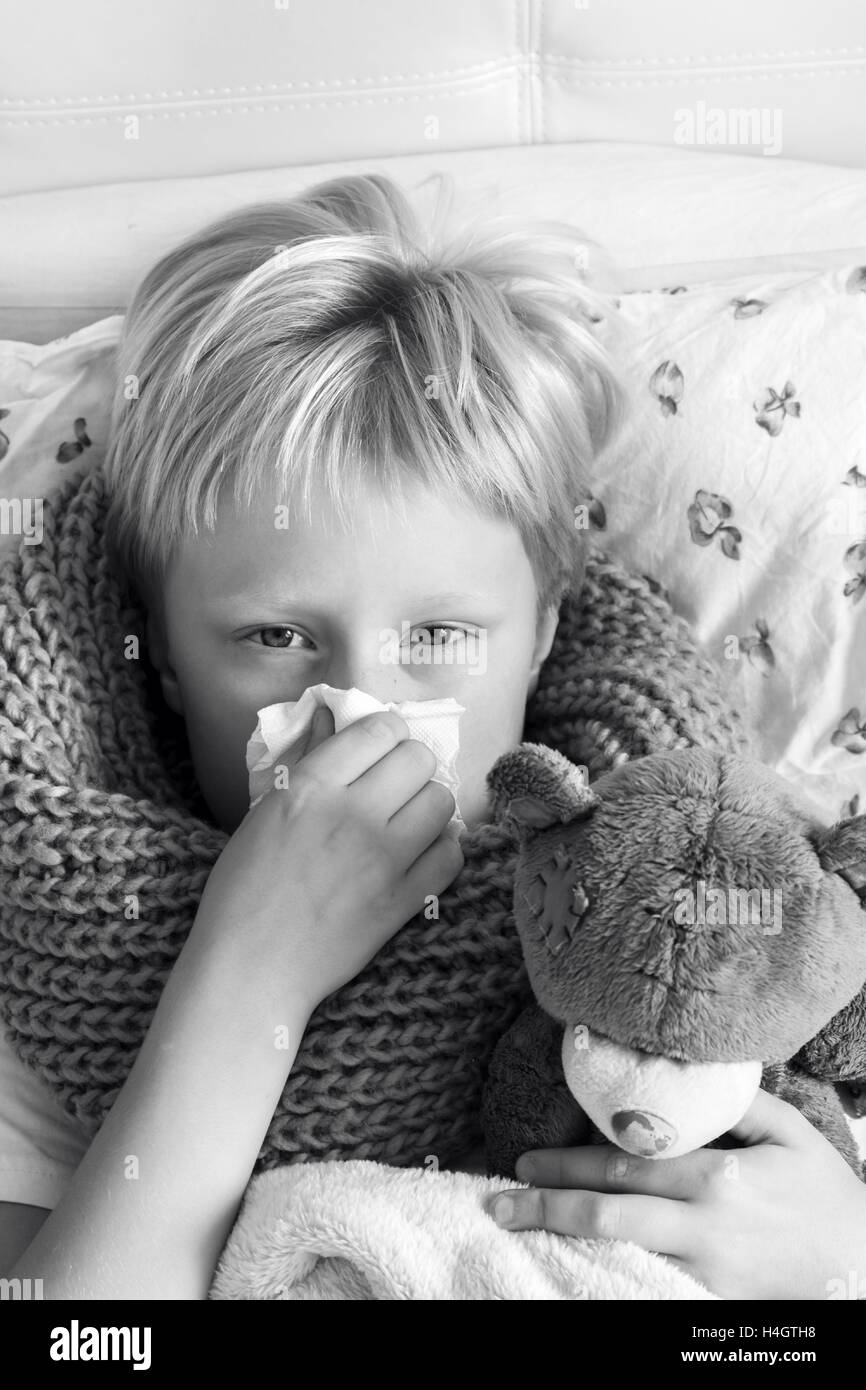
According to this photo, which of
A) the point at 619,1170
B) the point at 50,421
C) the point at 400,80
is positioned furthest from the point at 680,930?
the point at 400,80

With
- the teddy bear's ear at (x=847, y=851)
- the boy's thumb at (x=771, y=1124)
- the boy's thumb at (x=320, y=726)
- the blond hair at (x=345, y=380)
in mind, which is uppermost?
the blond hair at (x=345, y=380)

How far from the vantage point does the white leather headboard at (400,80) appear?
5.03 feet

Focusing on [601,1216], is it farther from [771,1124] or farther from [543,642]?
[543,642]

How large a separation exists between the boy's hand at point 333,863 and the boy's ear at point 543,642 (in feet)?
0.83

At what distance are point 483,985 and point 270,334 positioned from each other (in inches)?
21.9

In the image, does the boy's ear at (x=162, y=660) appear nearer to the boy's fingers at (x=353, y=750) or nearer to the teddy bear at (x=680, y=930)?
the boy's fingers at (x=353, y=750)

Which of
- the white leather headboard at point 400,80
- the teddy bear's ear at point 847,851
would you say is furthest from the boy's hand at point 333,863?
the white leather headboard at point 400,80

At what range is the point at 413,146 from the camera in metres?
1.60

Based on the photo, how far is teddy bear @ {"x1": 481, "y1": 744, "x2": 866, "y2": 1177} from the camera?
0.67m

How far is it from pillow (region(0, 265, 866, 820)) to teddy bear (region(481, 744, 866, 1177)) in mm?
571

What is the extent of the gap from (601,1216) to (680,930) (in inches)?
9.0

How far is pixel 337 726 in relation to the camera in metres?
Answer: 1.02
